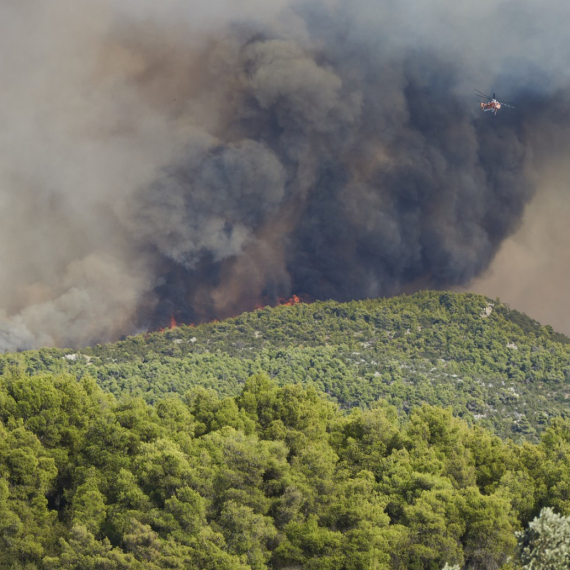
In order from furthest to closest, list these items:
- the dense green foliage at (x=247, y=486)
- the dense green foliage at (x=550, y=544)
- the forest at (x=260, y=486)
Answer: the dense green foliage at (x=247, y=486)
the forest at (x=260, y=486)
the dense green foliage at (x=550, y=544)

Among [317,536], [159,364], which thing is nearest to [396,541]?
[317,536]

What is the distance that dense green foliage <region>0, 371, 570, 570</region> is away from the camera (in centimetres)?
7775

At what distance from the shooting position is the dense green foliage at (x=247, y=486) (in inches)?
3061

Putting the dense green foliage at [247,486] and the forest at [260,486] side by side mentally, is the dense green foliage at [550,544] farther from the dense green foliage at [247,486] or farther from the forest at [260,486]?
the dense green foliage at [247,486]

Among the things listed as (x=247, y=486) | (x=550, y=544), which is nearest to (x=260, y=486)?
(x=247, y=486)

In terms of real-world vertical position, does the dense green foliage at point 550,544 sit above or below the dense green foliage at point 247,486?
below

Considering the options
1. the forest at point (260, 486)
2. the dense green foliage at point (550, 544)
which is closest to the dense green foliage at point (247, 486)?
the forest at point (260, 486)

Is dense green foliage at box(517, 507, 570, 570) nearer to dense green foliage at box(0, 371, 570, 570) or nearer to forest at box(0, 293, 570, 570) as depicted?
forest at box(0, 293, 570, 570)

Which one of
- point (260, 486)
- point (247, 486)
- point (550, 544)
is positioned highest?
point (260, 486)

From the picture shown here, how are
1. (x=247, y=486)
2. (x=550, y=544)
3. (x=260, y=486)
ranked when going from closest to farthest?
(x=550, y=544)
(x=247, y=486)
(x=260, y=486)

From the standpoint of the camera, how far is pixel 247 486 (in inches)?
3263

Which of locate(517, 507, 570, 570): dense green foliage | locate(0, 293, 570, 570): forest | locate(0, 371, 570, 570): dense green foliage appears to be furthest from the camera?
locate(0, 371, 570, 570): dense green foliage

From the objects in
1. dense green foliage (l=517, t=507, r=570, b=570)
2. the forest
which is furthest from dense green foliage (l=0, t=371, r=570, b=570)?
dense green foliage (l=517, t=507, r=570, b=570)

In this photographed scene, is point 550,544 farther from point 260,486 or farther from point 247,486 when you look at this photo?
point 260,486
